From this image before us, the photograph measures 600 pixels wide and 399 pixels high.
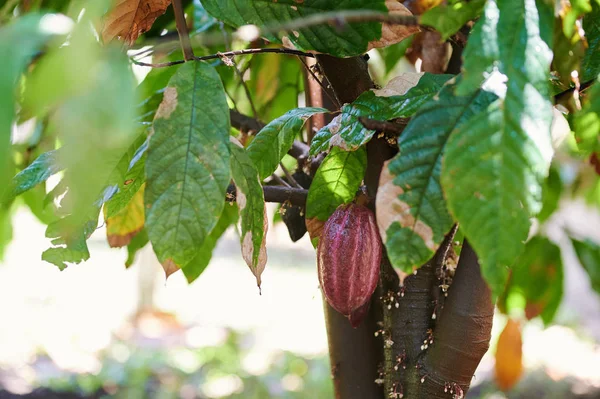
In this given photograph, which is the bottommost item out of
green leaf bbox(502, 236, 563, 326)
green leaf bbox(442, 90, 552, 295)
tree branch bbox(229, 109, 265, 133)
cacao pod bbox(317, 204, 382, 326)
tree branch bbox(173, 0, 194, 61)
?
green leaf bbox(502, 236, 563, 326)

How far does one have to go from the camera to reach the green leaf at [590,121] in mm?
438

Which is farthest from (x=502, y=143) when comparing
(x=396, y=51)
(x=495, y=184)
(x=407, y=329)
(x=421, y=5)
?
(x=396, y=51)

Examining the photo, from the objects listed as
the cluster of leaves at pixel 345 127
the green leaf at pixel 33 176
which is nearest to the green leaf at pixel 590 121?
the cluster of leaves at pixel 345 127

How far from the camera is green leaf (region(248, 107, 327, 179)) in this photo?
635 mm

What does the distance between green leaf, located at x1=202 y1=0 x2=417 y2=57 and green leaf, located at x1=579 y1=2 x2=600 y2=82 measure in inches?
6.2

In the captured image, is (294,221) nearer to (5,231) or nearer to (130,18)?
(130,18)

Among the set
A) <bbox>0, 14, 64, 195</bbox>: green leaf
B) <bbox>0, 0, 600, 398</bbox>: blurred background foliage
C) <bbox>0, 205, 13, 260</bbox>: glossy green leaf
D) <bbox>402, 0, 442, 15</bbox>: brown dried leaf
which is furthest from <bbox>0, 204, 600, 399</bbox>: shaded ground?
<bbox>0, 14, 64, 195</bbox>: green leaf

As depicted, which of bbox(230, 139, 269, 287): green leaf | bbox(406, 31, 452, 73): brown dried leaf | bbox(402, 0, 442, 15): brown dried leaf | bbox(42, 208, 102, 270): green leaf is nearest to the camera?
bbox(230, 139, 269, 287): green leaf

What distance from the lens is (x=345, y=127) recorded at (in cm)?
57

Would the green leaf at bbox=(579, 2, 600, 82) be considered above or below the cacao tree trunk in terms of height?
above

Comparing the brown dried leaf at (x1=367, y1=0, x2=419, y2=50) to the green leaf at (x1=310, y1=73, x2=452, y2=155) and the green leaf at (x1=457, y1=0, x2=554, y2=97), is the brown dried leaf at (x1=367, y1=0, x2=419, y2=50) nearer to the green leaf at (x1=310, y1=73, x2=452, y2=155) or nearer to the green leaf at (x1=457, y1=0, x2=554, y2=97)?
the green leaf at (x1=310, y1=73, x2=452, y2=155)

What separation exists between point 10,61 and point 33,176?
402 millimetres

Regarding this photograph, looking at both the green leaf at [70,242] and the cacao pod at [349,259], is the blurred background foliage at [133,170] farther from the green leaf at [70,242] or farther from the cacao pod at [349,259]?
the cacao pod at [349,259]

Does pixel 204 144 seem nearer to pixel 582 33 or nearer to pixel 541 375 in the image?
pixel 582 33
